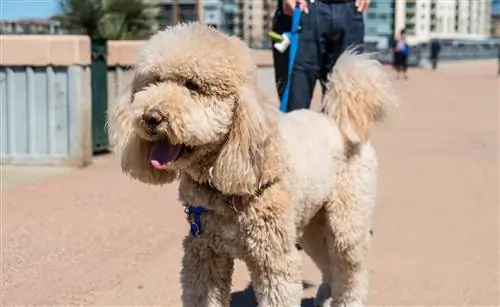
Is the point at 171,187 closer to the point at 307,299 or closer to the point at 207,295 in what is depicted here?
the point at 307,299

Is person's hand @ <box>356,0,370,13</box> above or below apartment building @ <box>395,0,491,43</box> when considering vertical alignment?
below

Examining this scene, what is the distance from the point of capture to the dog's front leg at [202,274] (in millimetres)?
3691

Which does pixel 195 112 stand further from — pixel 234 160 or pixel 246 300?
pixel 246 300

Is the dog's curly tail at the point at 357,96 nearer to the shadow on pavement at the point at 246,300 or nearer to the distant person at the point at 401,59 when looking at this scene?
the shadow on pavement at the point at 246,300

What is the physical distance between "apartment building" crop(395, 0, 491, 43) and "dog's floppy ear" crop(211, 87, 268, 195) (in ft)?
423

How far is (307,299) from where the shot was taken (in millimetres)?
5246

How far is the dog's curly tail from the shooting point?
174 inches

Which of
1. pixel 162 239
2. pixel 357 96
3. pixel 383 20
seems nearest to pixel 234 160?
pixel 357 96

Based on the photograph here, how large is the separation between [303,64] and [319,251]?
1.22 meters

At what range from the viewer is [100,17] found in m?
16.5

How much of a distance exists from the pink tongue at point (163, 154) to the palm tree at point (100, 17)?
1292cm

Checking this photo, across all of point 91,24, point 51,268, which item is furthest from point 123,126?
point 91,24

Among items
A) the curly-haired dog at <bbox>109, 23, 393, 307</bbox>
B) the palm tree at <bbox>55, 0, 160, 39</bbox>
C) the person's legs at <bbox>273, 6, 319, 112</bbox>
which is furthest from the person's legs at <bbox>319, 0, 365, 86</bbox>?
the palm tree at <bbox>55, 0, 160, 39</bbox>

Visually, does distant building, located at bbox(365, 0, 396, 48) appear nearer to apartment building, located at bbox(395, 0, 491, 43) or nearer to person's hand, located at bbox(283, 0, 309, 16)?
apartment building, located at bbox(395, 0, 491, 43)
